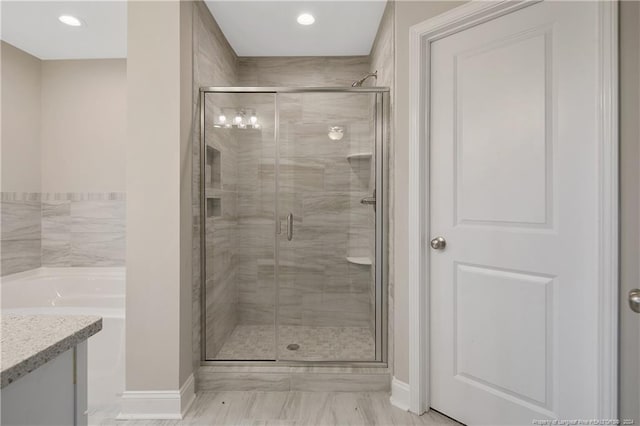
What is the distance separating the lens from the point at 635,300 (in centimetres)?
113

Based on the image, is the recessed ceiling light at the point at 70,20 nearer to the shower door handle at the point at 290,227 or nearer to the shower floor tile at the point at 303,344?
the shower door handle at the point at 290,227

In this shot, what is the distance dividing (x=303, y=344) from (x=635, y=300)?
67.9 inches

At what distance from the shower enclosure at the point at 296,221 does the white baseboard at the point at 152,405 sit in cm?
36

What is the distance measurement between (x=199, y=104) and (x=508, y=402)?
2283 mm

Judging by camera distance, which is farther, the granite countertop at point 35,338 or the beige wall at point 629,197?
the beige wall at point 629,197

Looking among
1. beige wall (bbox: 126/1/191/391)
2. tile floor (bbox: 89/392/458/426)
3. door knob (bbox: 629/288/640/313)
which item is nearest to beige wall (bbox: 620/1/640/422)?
door knob (bbox: 629/288/640/313)

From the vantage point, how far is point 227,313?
2389 mm

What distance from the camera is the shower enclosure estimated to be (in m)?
2.21

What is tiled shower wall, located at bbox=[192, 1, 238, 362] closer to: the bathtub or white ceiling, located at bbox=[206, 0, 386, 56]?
white ceiling, located at bbox=[206, 0, 386, 56]

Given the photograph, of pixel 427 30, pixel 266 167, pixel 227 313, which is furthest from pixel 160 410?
pixel 427 30

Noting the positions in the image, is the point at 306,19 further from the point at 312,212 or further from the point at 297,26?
the point at 312,212

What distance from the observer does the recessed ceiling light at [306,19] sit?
7.88ft

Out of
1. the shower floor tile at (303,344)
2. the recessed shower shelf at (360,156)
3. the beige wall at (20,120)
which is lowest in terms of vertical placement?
the shower floor tile at (303,344)

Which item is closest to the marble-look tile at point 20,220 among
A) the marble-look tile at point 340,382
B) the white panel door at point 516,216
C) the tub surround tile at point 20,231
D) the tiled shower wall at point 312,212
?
the tub surround tile at point 20,231
